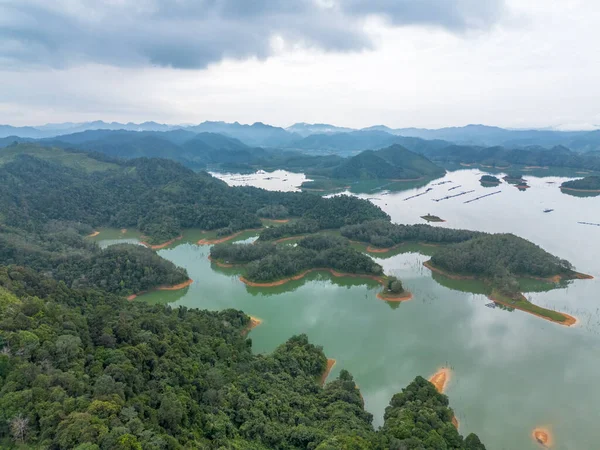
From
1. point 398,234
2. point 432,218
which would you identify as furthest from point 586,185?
point 398,234

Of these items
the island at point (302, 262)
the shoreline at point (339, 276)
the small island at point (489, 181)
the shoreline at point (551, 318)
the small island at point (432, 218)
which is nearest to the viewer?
the shoreline at point (551, 318)

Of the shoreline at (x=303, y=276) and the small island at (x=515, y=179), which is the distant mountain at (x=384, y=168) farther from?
the shoreline at (x=303, y=276)

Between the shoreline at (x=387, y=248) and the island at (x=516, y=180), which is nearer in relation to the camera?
the shoreline at (x=387, y=248)

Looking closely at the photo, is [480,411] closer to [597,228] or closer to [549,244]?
[549,244]

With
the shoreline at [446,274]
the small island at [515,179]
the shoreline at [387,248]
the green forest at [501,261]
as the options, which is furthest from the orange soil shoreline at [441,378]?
the small island at [515,179]

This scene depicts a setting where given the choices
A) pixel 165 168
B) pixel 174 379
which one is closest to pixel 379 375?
pixel 174 379

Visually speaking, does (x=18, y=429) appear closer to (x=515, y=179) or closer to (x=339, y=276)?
(x=339, y=276)
